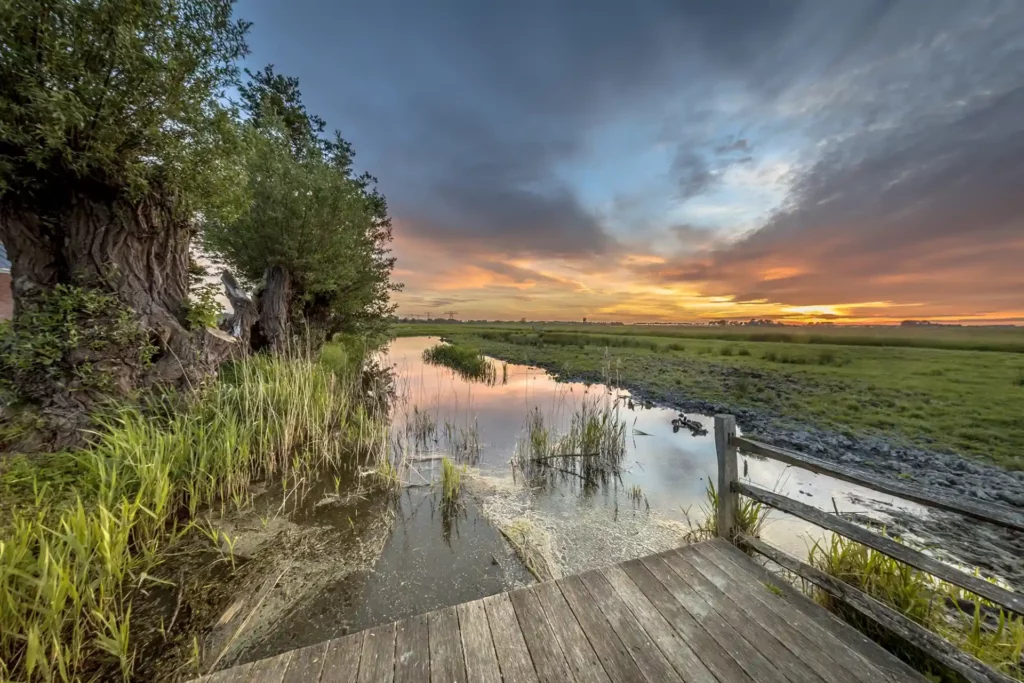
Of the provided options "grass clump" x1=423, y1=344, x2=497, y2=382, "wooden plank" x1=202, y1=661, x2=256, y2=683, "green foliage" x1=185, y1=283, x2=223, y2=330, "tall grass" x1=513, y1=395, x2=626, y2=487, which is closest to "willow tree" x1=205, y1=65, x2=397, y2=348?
"green foliage" x1=185, y1=283, x2=223, y2=330

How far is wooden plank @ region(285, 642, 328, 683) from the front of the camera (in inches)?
86.8

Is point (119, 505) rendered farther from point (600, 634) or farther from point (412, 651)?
point (600, 634)

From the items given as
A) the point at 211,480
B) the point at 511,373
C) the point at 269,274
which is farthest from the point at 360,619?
the point at 511,373

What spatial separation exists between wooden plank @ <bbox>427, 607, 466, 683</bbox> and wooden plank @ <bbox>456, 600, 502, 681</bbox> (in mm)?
38

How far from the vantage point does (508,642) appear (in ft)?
8.11

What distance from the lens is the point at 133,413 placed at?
17.8 feet

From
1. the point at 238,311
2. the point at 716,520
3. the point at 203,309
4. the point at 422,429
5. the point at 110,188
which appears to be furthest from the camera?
the point at 238,311

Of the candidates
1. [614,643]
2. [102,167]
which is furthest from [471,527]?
[102,167]

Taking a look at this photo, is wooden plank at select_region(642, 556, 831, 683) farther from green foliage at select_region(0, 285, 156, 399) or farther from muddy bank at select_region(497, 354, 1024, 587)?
green foliage at select_region(0, 285, 156, 399)

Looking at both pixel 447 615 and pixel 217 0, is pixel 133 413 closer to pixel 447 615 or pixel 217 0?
pixel 447 615

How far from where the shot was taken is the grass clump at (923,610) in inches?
101

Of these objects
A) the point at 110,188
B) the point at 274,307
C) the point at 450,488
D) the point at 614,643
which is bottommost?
the point at 450,488

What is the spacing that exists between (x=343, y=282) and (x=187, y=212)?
7.62 meters

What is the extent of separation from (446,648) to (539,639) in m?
0.62
